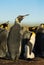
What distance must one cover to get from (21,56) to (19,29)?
1.03 meters

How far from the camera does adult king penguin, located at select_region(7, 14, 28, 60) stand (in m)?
9.48

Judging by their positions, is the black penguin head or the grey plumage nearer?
the black penguin head

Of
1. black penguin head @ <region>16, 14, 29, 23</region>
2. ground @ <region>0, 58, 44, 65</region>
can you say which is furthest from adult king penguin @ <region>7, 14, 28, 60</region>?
ground @ <region>0, 58, 44, 65</region>

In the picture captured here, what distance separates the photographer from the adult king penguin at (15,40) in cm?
948

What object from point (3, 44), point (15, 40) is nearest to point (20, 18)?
point (15, 40)

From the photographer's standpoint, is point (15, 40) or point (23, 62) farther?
point (15, 40)

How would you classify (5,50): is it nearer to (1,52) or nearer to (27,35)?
(1,52)

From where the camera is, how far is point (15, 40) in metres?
9.63

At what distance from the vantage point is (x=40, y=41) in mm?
10602

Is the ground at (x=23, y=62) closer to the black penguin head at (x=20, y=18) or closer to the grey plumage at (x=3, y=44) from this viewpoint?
the grey plumage at (x=3, y=44)

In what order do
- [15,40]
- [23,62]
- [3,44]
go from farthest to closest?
[3,44], [15,40], [23,62]

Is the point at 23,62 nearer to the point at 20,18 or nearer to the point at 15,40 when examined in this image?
the point at 15,40

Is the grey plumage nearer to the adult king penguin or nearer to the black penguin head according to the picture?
the adult king penguin

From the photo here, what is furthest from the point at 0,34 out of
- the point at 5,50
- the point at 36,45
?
the point at 36,45
